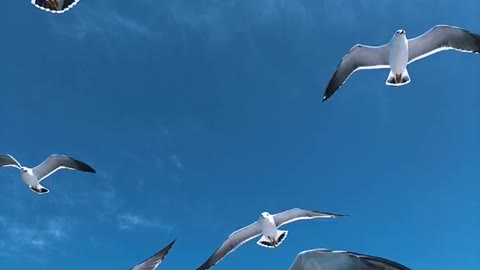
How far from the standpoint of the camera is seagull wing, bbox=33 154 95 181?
19.8 m

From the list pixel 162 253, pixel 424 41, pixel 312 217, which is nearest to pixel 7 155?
pixel 162 253

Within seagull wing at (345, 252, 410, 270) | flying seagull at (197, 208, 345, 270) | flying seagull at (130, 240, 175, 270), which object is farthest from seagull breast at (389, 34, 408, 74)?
seagull wing at (345, 252, 410, 270)

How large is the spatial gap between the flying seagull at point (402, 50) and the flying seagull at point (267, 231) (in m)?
3.52

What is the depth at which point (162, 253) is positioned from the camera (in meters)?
13.4

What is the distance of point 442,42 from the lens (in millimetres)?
16219

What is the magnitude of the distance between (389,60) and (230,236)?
6.95 meters

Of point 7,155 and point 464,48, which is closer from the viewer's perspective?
point 464,48

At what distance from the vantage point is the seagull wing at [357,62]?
16.7 m

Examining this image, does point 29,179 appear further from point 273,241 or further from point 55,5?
point 273,241

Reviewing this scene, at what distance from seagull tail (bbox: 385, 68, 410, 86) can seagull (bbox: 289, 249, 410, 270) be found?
1213cm

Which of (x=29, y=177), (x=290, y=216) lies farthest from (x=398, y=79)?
(x=29, y=177)

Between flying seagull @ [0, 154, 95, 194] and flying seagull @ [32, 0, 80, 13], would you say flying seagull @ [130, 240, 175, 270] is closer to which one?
flying seagull @ [32, 0, 80, 13]

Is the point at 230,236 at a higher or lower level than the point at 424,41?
lower

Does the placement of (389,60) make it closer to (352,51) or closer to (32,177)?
(352,51)
